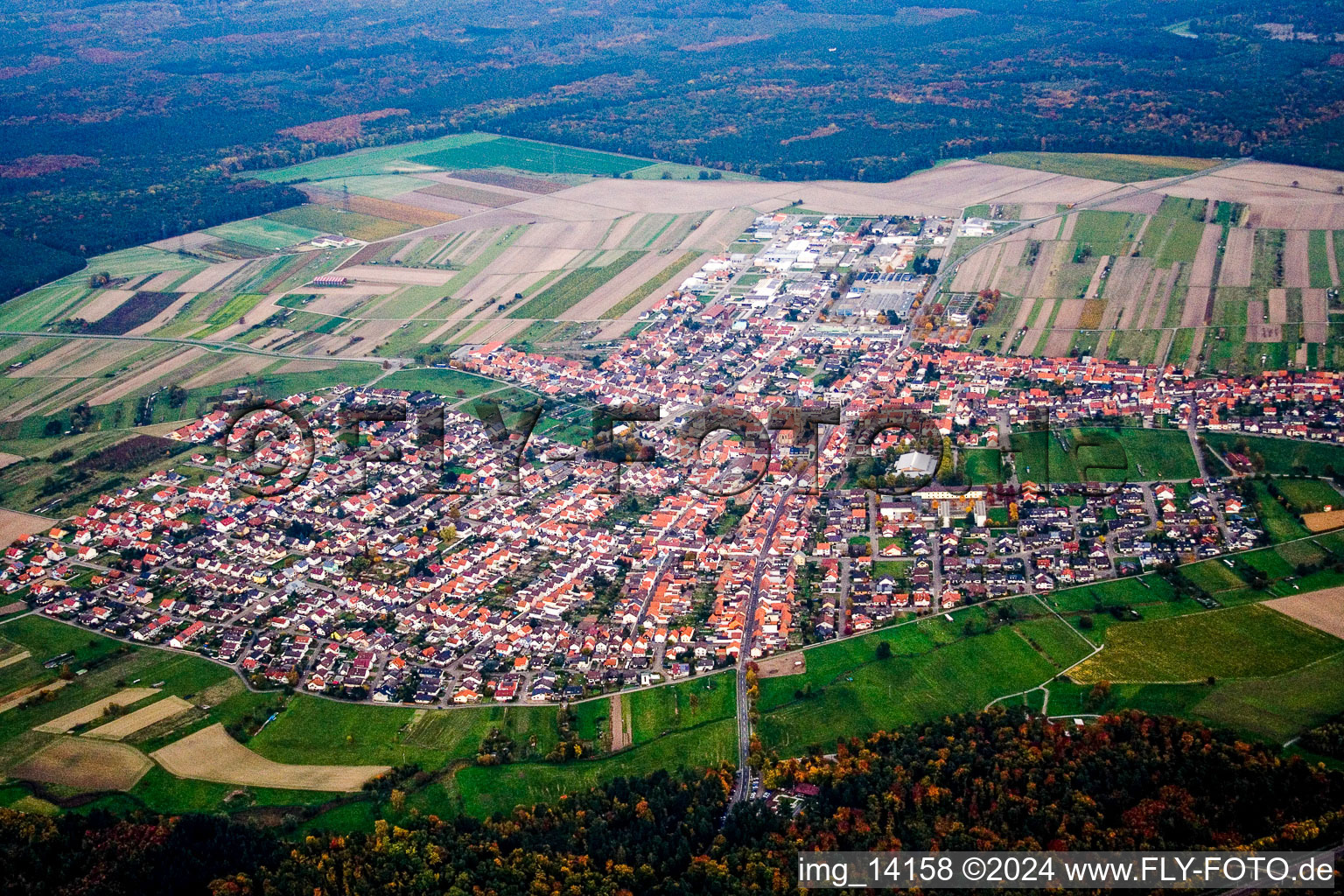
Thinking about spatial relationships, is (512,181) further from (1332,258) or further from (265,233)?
(1332,258)

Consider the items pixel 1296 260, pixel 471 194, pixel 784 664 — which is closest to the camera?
pixel 784 664

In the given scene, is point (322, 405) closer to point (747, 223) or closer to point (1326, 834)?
point (747, 223)

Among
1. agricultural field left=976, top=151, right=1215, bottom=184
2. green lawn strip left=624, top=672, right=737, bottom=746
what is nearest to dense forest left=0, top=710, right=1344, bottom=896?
green lawn strip left=624, top=672, right=737, bottom=746

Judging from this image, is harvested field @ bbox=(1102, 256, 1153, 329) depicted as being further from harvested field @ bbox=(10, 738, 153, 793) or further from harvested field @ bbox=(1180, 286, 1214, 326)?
harvested field @ bbox=(10, 738, 153, 793)

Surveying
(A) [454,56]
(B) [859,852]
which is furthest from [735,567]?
(A) [454,56]

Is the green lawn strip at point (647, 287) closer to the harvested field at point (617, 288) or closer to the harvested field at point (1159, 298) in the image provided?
the harvested field at point (617, 288)

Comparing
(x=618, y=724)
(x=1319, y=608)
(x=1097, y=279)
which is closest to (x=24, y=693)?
(x=618, y=724)

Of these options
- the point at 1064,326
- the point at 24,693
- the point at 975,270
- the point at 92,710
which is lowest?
the point at 92,710
